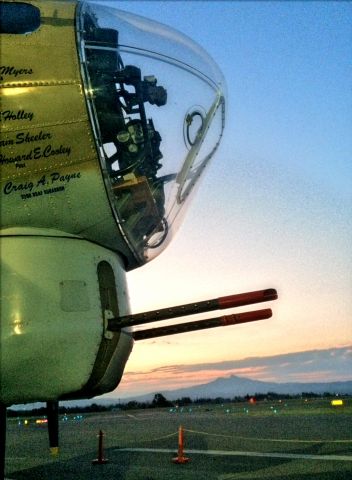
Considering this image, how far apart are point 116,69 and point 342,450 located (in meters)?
12.1

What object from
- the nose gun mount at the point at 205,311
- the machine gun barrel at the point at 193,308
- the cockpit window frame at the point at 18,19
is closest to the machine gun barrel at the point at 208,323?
the nose gun mount at the point at 205,311

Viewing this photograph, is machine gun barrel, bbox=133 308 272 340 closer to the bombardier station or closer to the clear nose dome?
the bombardier station

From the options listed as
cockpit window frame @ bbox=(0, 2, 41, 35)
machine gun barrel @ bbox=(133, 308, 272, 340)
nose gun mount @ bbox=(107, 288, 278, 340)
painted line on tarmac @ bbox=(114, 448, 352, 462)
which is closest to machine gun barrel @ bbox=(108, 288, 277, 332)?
nose gun mount @ bbox=(107, 288, 278, 340)

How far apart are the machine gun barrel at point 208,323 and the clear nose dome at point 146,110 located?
0.81m

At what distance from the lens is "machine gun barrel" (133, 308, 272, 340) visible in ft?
11.6

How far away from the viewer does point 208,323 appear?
3656mm

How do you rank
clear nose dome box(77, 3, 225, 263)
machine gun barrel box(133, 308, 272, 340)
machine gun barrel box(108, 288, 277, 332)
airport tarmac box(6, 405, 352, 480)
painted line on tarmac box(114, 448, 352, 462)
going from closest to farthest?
machine gun barrel box(108, 288, 277, 332) → machine gun barrel box(133, 308, 272, 340) → clear nose dome box(77, 3, 225, 263) → airport tarmac box(6, 405, 352, 480) → painted line on tarmac box(114, 448, 352, 462)

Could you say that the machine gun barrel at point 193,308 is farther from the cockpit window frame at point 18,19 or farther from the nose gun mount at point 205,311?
the cockpit window frame at point 18,19

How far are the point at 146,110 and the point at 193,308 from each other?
5.85 feet

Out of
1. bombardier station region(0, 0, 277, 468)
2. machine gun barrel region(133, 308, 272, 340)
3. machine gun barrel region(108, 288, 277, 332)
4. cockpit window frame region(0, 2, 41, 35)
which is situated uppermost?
cockpit window frame region(0, 2, 41, 35)

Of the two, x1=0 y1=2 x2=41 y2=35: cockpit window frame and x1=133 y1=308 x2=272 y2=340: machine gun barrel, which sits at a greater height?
x1=0 y1=2 x2=41 y2=35: cockpit window frame

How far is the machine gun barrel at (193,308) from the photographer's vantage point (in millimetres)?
3348

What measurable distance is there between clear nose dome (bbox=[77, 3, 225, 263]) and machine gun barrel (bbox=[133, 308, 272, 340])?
813 mm

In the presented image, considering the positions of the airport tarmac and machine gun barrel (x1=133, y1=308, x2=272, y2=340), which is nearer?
machine gun barrel (x1=133, y1=308, x2=272, y2=340)
